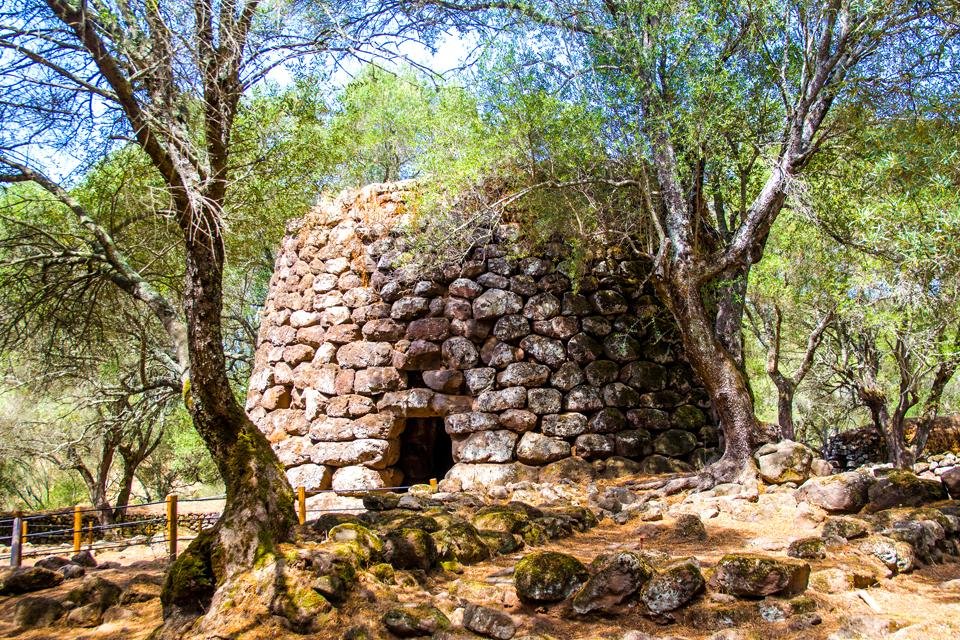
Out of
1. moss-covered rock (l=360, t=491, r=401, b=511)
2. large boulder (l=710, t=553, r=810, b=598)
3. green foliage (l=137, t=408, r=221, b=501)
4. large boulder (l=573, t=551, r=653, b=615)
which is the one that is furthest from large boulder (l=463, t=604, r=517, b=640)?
green foliage (l=137, t=408, r=221, b=501)

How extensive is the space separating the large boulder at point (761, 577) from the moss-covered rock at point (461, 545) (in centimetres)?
182

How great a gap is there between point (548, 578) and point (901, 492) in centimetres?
347

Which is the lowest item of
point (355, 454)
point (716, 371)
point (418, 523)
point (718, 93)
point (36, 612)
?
point (36, 612)

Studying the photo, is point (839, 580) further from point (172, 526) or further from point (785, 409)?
point (785, 409)

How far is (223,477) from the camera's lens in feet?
15.1

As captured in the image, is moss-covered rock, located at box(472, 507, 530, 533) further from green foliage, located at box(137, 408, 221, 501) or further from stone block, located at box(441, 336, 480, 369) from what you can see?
green foliage, located at box(137, 408, 221, 501)

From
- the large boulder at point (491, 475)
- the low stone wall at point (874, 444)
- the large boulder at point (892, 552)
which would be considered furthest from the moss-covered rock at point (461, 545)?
the low stone wall at point (874, 444)

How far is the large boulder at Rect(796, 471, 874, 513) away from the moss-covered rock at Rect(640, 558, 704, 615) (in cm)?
259

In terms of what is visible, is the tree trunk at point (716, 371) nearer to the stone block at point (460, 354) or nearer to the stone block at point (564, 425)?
the stone block at point (564, 425)

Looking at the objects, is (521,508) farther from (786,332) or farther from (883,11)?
(786,332)

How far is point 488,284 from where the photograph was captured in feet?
29.7

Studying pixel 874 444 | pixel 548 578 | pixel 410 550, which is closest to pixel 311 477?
pixel 410 550

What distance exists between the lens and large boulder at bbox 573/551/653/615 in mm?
3799

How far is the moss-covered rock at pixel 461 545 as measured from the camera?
4.95m
